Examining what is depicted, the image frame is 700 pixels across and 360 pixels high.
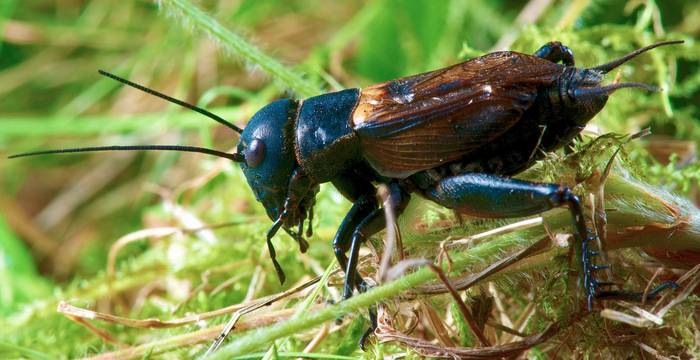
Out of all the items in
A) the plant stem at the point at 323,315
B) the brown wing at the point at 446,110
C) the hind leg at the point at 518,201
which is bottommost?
the plant stem at the point at 323,315

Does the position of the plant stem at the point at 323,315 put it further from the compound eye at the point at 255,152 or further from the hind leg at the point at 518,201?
the compound eye at the point at 255,152

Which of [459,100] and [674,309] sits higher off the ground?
[459,100]

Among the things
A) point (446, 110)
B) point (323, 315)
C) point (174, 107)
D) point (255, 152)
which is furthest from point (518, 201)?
point (174, 107)

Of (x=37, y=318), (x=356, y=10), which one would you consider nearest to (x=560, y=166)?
(x=37, y=318)

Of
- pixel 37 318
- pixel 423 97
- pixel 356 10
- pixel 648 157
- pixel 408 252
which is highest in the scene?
pixel 356 10

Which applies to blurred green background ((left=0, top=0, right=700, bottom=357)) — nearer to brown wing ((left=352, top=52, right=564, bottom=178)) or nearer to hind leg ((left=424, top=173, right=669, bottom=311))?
brown wing ((left=352, top=52, right=564, bottom=178))

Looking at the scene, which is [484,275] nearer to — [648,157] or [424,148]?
[424,148]

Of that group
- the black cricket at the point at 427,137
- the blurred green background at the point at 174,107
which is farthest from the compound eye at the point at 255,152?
the blurred green background at the point at 174,107

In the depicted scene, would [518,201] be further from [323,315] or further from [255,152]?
[255,152]
